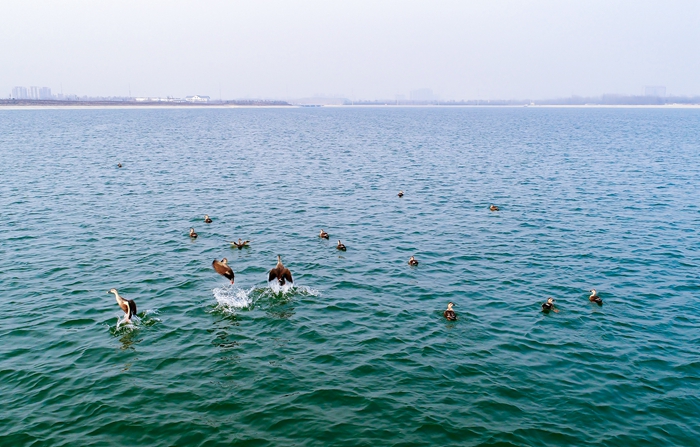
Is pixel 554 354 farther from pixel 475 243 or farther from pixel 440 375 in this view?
pixel 475 243

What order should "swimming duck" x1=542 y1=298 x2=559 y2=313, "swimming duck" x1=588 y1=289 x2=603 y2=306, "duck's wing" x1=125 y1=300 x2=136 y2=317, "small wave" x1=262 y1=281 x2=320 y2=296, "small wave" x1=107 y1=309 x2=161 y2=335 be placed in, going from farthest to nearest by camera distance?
"small wave" x1=262 y1=281 x2=320 y2=296
"swimming duck" x1=588 y1=289 x2=603 y2=306
"swimming duck" x1=542 y1=298 x2=559 y2=313
"small wave" x1=107 y1=309 x2=161 y2=335
"duck's wing" x1=125 y1=300 x2=136 y2=317

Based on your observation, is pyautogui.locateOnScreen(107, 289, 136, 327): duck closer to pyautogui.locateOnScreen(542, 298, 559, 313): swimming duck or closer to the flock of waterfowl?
the flock of waterfowl

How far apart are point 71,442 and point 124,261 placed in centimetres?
1545

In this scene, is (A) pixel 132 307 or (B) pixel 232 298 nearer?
(A) pixel 132 307

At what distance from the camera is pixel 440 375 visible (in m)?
17.7

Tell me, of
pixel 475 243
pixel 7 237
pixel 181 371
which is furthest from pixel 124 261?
pixel 475 243

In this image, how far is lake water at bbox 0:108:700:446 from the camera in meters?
15.3

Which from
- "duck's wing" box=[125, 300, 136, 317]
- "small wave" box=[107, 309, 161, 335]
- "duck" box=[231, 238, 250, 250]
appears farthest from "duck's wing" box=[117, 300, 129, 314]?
"duck" box=[231, 238, 250, 250]

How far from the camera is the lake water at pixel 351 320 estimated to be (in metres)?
15.3

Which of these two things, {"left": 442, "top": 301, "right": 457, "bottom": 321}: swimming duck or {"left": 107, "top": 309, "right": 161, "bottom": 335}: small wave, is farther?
{"left": 442, "top": 301, "right": 457, "bottom": 321}: swimming duck

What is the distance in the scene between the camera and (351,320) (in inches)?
863

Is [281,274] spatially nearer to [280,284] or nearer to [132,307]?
[280,284]

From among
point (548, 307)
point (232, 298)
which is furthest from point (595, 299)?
point (232, 298)

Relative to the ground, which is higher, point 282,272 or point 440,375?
point 282,272
